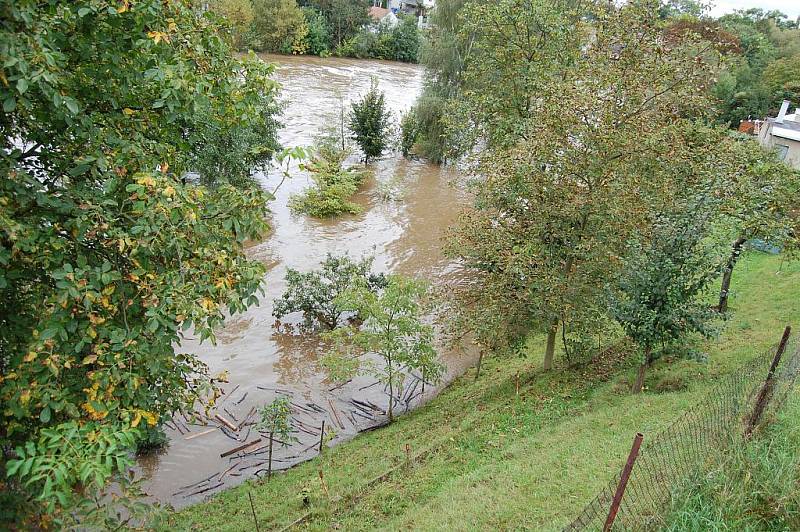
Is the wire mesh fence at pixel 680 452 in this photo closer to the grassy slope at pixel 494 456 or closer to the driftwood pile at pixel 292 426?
the grassy slope at pixel 494 456

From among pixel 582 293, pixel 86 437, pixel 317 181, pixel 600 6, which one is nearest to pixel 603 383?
pixel 582 293

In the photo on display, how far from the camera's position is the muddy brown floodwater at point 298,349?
12.4 m

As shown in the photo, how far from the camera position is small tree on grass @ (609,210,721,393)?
30.4ft

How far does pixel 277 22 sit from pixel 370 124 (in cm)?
3184

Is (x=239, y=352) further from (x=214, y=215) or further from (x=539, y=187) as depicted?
(x=214, y=215)

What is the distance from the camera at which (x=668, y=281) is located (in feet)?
31.0

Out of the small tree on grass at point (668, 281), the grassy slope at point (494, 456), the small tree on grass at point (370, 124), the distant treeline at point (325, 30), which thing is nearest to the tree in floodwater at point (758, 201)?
the small tree on grass at point (668, 281)

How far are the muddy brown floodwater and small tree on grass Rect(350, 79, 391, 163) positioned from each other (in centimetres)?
160

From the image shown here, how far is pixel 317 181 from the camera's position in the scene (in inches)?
1158

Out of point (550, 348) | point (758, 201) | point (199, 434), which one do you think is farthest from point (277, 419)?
point (758, 201)

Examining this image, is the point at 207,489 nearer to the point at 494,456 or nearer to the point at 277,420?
the point at 277,420

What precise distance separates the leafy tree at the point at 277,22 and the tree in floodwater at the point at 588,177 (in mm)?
54374

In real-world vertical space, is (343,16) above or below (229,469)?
above

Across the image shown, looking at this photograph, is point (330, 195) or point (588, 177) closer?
point (588, 177)
